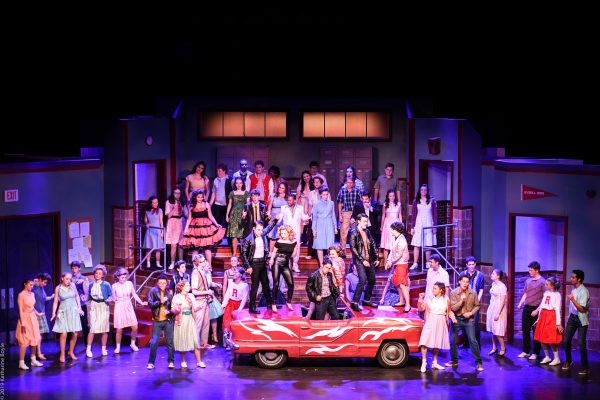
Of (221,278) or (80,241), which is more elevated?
(80,241)

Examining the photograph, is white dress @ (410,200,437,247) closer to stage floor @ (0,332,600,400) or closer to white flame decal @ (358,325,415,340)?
stage floor @ (0,332,600,400)

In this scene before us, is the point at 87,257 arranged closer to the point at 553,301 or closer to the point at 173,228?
the point at 173,228

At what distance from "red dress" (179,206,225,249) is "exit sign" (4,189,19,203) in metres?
3.17

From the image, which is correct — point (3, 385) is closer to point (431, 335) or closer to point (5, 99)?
point (431, 335)

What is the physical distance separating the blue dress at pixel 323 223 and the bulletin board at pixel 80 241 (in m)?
4.59

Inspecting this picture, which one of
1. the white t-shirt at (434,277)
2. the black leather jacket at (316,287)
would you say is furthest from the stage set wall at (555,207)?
the black leather jacket at (316,287)

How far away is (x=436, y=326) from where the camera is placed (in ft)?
57.3

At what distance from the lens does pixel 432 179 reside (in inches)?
880

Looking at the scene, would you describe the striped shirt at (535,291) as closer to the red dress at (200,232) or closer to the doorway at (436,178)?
the doorway at (436,178)

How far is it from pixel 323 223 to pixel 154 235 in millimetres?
3488

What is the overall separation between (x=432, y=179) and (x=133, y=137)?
6.24 m

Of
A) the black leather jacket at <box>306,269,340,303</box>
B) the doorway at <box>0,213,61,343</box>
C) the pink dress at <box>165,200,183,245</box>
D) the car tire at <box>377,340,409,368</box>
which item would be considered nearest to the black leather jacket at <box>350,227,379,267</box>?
the black leather jacket at <box>306,269,340,303</box>

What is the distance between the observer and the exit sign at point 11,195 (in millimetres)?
19531

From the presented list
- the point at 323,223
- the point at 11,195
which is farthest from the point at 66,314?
the point at 323,223
